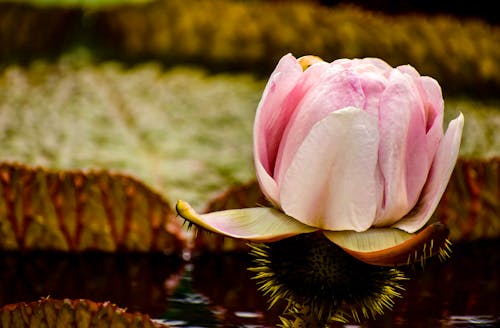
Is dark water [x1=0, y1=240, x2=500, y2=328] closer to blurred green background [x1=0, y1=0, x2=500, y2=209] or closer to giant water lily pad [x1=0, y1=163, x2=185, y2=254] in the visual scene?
giant water lily pad [x1=0, y1=163, x2=185, y2=254]

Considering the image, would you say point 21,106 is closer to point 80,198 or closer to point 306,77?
point 80,198

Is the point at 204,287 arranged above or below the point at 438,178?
below

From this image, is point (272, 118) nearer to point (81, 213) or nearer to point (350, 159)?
point (350, 159)

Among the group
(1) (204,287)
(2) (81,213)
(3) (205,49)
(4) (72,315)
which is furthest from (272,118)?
(3) (205,49)

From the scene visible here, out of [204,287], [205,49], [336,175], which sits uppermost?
[205,49]

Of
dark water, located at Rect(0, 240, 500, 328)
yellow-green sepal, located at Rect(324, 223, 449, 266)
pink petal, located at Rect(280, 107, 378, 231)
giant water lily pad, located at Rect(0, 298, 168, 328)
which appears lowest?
dark water, located at Rect(0, 240, 500, 328)

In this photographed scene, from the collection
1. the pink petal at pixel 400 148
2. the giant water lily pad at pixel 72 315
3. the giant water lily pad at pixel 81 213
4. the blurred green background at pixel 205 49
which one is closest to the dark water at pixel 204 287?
the giant water lily pad at pixel 81 213

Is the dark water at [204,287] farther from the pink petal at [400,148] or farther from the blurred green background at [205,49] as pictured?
the blurred green background at [205,49]

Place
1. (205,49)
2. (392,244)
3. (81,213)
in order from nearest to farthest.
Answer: (392,244)
(81,213)
(205,49)

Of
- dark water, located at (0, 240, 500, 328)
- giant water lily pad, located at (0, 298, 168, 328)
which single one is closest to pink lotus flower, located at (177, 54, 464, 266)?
giant water lily pad, located at (0, 298, 168, 328)
